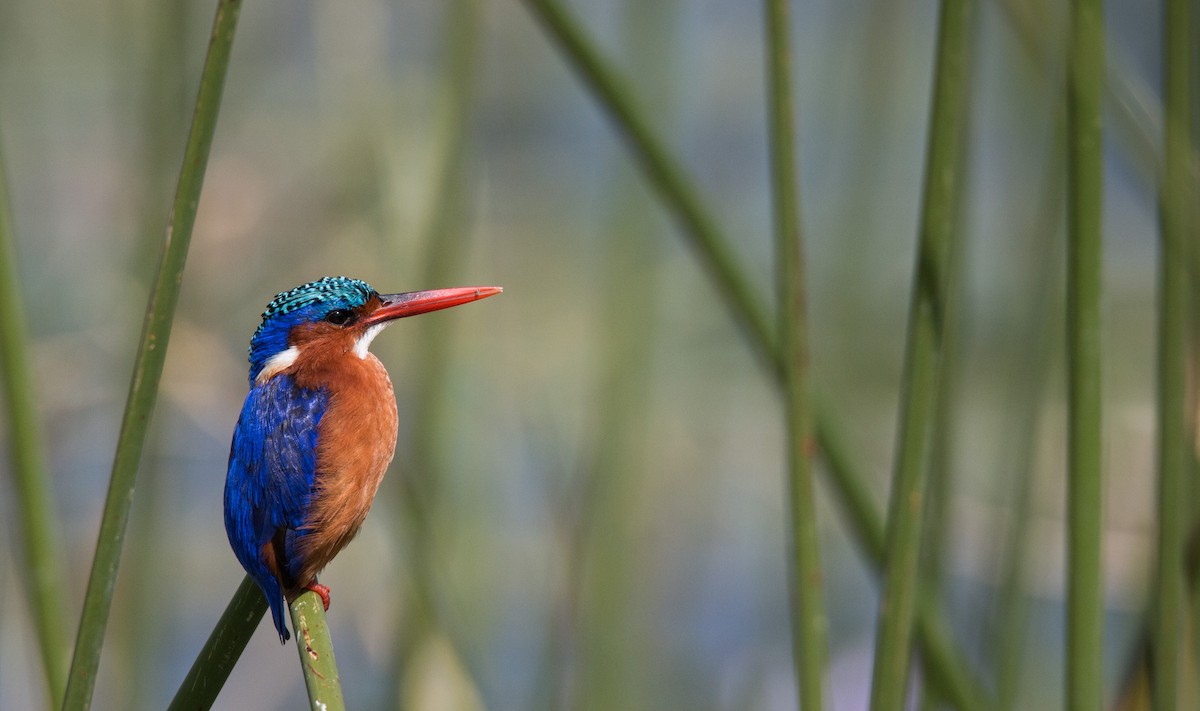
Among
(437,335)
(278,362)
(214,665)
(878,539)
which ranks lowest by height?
(214,665)

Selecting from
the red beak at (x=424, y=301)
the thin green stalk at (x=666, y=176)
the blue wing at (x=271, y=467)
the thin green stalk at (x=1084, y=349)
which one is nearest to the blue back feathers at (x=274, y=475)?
the blue wing at (x=271, y=467)

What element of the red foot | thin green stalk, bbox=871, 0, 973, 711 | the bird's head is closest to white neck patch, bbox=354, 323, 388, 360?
the bird's head

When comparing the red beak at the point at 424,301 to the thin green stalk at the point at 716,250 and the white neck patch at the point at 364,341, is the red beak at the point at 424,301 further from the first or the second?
the thin green stalk at the point at 716,250

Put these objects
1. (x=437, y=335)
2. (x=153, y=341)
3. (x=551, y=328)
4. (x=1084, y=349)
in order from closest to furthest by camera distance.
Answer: (x=153, y=341), (x=1084, y=349), (x=437, y=335), (x=551, y=328)

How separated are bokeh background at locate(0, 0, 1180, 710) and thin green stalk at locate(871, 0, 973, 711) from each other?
394 mm

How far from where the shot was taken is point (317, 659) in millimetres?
699

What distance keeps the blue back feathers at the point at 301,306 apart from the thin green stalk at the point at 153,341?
A: 0.42m

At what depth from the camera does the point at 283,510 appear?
3.11ft

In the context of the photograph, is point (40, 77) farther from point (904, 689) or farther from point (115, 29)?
point (904, 689)

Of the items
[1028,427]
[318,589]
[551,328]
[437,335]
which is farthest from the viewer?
[551,328]

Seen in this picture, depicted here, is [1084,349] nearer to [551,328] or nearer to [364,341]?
[364,341]

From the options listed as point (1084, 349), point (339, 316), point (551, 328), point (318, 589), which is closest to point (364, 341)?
point (339, 316)

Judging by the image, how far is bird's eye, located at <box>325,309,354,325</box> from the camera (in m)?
1.12

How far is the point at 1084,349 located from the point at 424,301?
1.70ft
